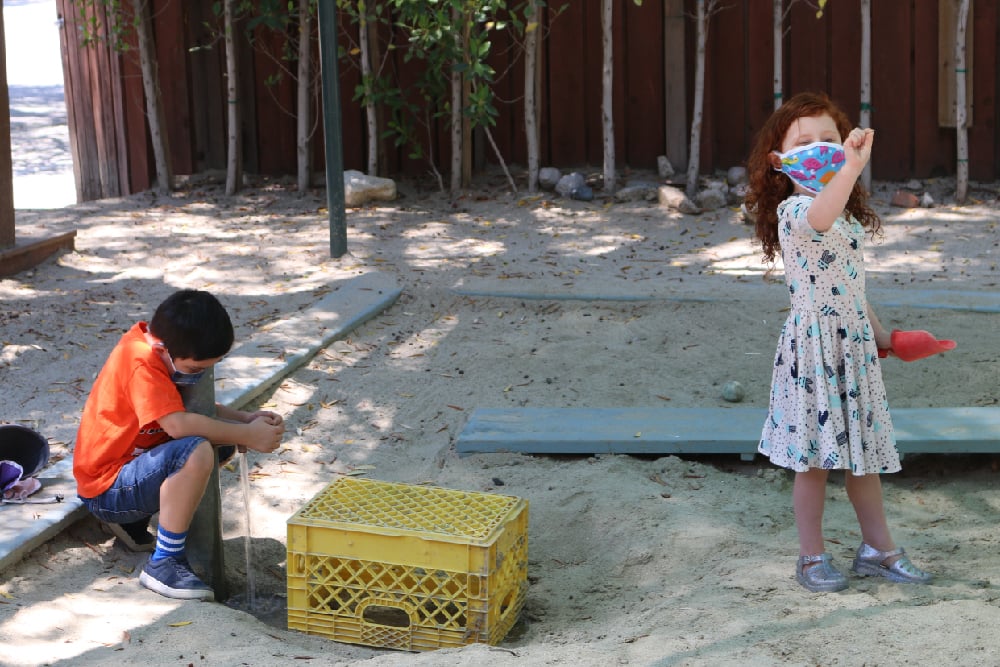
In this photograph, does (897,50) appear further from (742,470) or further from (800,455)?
(800,455)

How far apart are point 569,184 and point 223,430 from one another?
611 cm

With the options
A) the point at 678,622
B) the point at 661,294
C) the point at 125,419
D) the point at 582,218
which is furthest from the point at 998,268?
the point at 125,419

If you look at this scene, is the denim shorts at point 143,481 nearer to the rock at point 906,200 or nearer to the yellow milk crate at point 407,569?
the yellow milk crate at point 407,569

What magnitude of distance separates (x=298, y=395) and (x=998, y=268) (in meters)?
4.19

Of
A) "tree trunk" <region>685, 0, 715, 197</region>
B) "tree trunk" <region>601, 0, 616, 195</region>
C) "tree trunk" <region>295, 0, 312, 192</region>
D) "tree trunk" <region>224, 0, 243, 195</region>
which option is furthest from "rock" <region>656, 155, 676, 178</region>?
"tree trunk" <region>224, 0, 243, 195</region>

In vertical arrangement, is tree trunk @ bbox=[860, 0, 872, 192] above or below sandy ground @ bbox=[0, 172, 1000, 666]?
above

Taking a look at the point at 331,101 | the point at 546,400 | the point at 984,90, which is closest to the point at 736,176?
the point at 984,90

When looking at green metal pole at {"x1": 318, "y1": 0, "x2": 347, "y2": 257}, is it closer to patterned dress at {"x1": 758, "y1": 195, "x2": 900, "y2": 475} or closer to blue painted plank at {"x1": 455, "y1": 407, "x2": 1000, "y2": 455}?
blue painted plank at {"x1": 455, "y1": 407, "x2": 1000, "y2": 455}

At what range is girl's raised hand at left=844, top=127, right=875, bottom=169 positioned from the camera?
283 cm

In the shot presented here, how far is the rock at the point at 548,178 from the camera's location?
30.8 ft

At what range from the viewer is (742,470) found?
4320mm

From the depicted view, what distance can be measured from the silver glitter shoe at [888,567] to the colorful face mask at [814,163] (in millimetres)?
1000

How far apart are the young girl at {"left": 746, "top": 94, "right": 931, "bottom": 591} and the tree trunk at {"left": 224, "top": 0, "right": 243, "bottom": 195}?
6.68m

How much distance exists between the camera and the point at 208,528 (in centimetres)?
348
